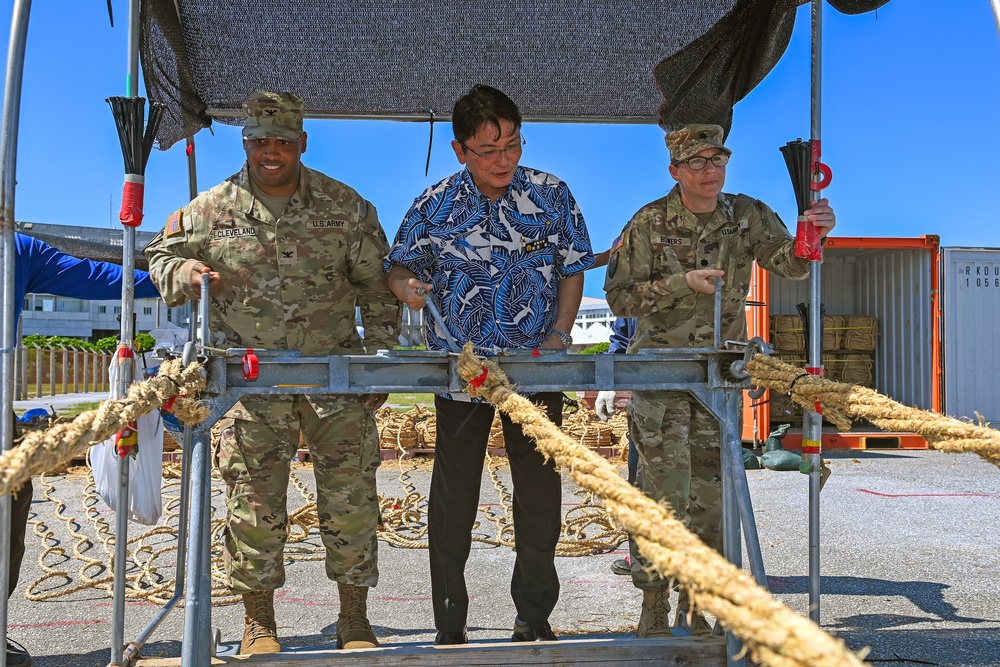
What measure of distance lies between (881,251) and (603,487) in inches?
388

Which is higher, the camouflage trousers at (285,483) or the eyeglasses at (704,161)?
the eyeglasses at (704,161)

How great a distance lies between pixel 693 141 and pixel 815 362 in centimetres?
94

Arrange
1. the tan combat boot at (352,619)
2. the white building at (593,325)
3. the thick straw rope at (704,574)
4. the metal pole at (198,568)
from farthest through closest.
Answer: the white building at (593,325)
the tan combat boot at (352,619)
the metal pole at (198,568)
the thick straw rope at (704,574)

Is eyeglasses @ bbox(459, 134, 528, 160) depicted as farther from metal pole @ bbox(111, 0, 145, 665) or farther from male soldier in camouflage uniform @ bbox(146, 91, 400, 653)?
metal pole @ bbox(111, 0, 145, 665)

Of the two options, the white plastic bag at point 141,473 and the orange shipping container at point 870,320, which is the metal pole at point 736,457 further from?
the orange shipping container at point 870,320

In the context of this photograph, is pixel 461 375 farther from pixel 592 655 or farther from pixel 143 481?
pixel 143 481

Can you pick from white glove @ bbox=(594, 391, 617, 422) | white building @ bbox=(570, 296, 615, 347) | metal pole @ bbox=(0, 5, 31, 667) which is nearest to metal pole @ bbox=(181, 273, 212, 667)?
metal pole @ bbox=(0, 5, 31, 667)

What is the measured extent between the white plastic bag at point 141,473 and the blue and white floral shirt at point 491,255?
1.24 m

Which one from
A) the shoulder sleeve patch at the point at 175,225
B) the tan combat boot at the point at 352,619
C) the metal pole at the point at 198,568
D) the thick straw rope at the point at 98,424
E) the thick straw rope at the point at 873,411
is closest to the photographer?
the thick straw rope at the point at 98,424

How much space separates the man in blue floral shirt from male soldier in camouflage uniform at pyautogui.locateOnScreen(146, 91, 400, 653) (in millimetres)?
272

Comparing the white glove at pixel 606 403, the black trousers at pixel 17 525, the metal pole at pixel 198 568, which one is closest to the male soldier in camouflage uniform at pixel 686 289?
the metal pole at pixel 198 568

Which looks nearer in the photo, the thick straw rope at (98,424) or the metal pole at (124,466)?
the thick straw rope at (98,424)

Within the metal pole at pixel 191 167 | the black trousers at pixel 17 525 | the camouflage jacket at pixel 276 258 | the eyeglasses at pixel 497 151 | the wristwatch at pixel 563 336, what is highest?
the metal pole at pixel 191 167

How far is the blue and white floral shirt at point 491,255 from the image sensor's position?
9.41ft
